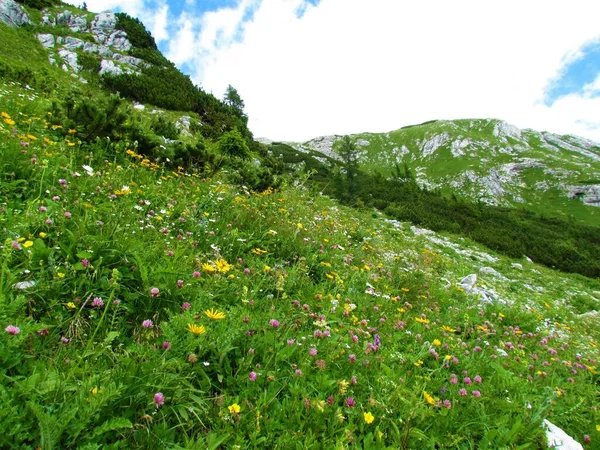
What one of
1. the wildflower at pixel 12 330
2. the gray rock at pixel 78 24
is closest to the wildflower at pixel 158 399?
the wildflower at pixel 12 330

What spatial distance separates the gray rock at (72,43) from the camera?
22.4 m

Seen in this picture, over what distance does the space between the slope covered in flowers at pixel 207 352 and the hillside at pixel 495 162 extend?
84.1 metres

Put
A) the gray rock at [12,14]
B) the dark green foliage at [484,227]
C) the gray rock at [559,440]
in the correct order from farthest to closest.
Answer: the dark green foliage at [484,227] < the gray rock at [12,14] < the gray rock at [559,440]

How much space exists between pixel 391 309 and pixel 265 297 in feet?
5.60

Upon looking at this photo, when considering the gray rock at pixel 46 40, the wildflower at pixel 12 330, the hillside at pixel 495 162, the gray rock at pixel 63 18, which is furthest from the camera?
the hillside at pixel 495 162

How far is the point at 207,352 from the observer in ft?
7.20

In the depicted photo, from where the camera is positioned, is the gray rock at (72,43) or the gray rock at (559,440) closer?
the gray rock at (559,440)

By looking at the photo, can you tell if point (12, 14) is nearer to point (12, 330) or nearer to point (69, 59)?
point (69, 59)

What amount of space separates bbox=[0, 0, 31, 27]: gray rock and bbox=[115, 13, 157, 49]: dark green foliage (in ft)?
23.5

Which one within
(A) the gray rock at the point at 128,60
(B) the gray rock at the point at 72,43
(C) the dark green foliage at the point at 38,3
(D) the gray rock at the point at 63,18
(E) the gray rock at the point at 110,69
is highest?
(C) the dark green foliage at the point at 38,3

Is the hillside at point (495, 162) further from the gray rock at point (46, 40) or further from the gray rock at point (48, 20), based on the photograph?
the gray rock at point (46, 40)

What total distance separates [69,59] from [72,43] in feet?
15.0

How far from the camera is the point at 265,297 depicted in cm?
305

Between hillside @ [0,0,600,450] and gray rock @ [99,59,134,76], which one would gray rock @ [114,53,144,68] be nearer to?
gray rock @ [99,59,134,76]
